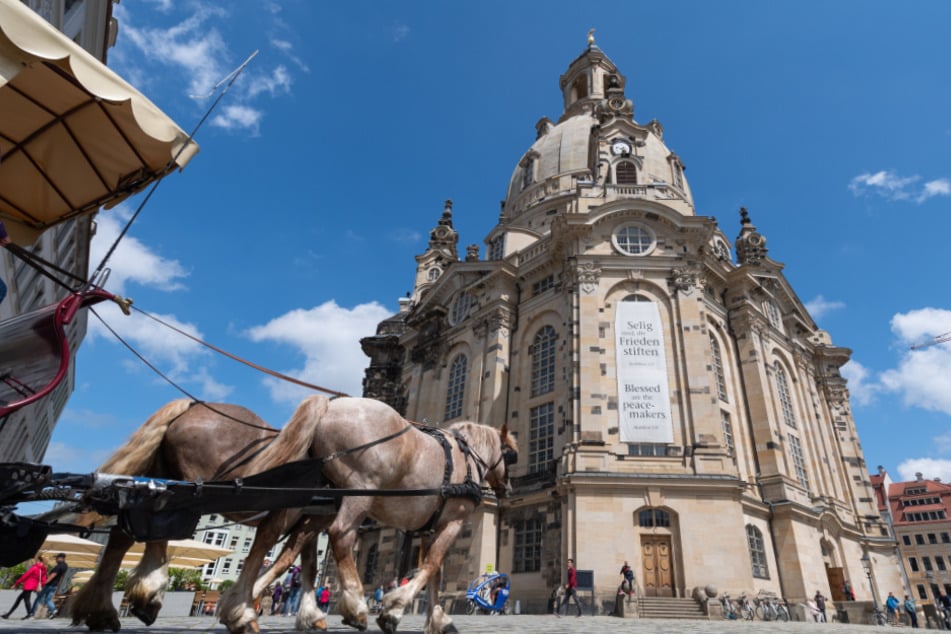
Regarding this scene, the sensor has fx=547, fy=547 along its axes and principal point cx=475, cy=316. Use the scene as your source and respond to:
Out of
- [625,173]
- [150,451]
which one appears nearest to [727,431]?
[625,173]

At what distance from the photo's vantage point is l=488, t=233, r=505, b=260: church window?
37809mm

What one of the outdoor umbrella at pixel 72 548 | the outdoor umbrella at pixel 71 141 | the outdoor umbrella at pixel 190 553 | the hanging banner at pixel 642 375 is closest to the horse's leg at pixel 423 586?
the outdoor umbrella at pixel 71 141

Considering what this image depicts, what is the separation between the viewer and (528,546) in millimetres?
23969

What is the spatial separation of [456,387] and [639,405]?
11.5 meters

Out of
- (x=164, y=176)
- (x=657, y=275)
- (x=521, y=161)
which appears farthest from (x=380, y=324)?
(x=164, y=176)

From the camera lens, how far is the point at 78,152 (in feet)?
18.3

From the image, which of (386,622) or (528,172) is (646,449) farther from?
(528,172)

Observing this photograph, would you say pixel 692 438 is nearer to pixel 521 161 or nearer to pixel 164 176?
pixel 164 176

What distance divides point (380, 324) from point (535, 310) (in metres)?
19.2

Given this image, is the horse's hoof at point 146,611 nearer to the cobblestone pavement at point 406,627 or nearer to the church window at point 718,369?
the cobblestone pavement at point 406,627

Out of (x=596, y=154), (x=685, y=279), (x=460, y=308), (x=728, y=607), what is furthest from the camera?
(x=596, y=154)

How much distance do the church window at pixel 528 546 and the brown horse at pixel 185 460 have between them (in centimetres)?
1890

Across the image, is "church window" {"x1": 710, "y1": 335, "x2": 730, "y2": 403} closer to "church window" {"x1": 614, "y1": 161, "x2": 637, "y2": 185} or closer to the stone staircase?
the stone staircase

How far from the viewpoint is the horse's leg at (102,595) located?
499 centimetres
